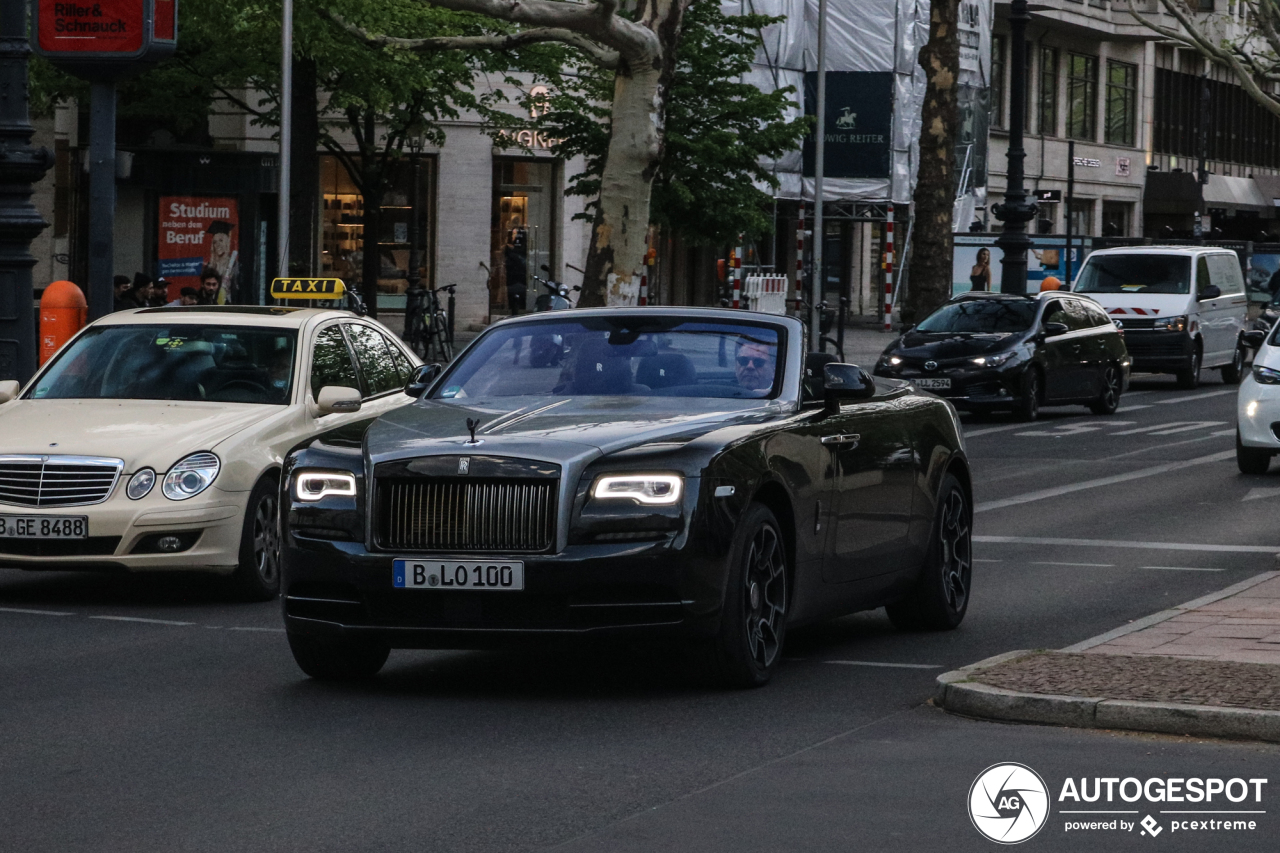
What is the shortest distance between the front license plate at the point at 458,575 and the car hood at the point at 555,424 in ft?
1.31

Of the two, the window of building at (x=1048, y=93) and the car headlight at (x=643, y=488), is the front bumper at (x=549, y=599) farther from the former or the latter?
the window of building at (x=1048, y=93)

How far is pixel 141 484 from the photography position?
11.4m

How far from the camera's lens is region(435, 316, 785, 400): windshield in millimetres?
9453

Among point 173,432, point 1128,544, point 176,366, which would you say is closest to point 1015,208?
point 1128,544

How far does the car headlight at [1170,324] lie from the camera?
109 feet

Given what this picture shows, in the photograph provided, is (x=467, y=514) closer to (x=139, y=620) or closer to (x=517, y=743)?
(x=517, y=743)

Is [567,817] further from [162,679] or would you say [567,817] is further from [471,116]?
[471,116]

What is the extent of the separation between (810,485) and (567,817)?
10.1 ft

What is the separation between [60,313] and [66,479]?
7447mm

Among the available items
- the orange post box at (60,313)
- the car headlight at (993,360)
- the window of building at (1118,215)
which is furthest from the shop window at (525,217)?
the window of building at (1118,215)

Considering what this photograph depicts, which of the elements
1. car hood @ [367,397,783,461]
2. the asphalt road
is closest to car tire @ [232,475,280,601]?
the asphalt road

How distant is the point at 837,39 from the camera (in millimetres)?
55094

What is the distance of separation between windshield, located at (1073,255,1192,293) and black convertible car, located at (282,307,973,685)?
81.6 feet
